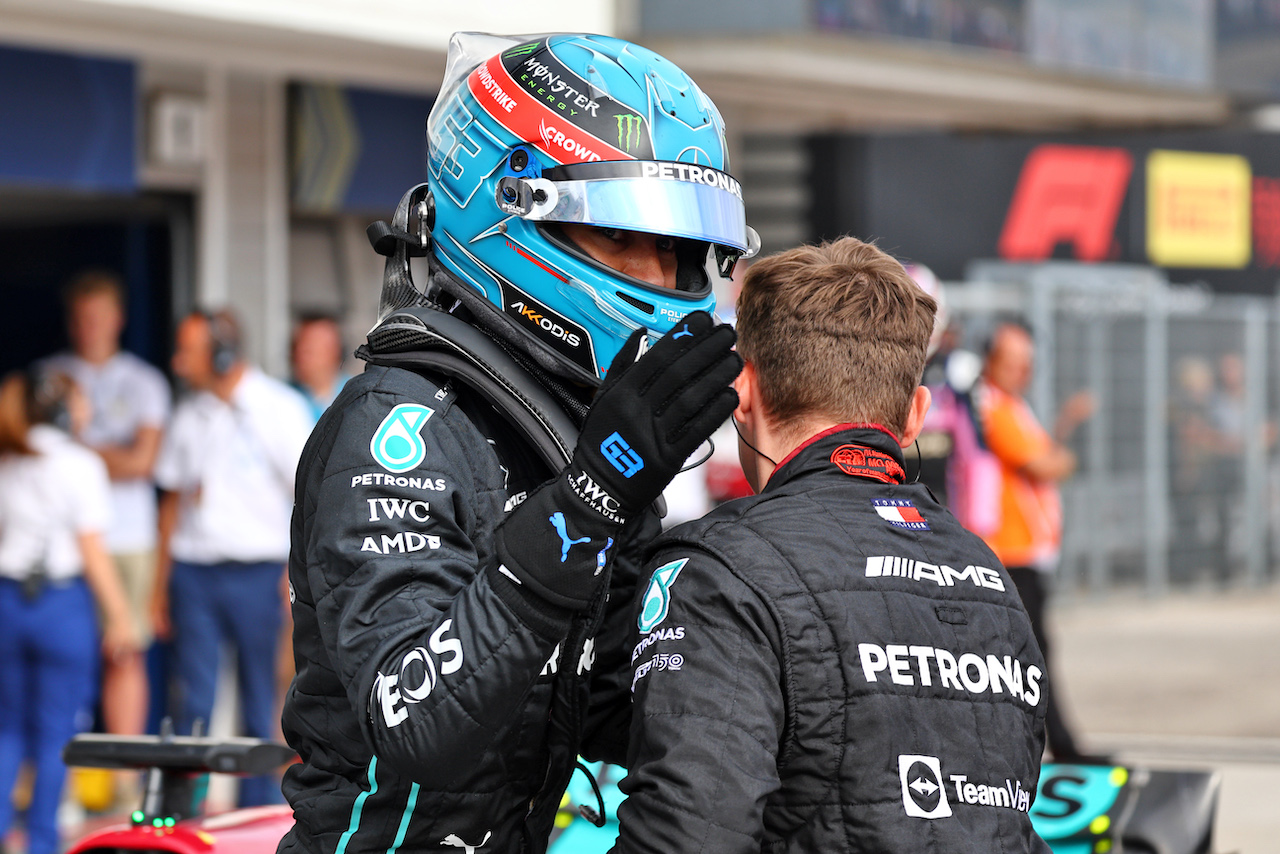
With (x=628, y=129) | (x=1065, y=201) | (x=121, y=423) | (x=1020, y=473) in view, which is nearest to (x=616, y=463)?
(x=628, y=129)

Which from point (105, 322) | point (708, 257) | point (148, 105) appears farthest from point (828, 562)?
point (148, 105)

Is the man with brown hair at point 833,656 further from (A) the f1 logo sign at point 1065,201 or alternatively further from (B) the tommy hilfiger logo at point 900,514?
(A) the f1 logo sign at point 1065,201

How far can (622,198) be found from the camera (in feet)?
6.58

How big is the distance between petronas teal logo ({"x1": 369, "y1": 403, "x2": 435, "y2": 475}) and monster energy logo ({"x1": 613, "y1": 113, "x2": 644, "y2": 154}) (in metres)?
0.44

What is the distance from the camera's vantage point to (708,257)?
2.19 metres

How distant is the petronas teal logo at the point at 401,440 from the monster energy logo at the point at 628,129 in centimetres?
44

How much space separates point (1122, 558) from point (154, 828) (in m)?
10.8

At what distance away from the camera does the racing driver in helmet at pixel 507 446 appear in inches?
66.9

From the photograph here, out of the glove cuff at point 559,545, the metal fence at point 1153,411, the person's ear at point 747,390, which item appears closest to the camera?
the glove cuff at point 559,545

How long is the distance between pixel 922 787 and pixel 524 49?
43.6 inches

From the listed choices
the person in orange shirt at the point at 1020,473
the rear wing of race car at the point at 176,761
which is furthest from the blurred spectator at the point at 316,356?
the rear wing of race car at the point at 176,761

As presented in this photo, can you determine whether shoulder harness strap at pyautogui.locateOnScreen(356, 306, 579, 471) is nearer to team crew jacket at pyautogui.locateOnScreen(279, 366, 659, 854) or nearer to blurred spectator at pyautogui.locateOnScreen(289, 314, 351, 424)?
team crew jacket at pyautogui.locateOnScreen(279, 366, 659, 854)

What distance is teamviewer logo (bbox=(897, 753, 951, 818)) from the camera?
5.95ft

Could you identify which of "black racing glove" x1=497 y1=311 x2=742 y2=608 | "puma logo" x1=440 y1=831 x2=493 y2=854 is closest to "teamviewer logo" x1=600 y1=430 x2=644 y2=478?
"black racing glove" x1=497 y1=311 x2=742 y2=608
